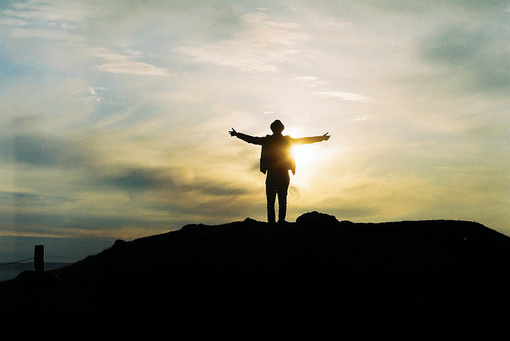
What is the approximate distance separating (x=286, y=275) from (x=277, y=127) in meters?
4.97

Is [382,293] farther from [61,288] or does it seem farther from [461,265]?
[61,288]

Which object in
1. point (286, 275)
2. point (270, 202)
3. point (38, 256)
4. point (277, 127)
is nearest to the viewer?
point (286, 275)

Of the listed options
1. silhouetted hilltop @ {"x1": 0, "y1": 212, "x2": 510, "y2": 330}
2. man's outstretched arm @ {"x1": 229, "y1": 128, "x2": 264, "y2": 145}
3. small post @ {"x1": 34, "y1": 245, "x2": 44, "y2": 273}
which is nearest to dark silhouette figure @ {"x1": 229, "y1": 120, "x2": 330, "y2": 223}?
man's outstretched arm @ {"x1": 229, "y1": 128, "x2": 264, "y2": 145}

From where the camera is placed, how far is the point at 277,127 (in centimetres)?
1667

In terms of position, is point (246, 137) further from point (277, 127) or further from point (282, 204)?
point (282, 204)

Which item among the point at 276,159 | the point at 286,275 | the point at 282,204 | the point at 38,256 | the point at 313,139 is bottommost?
the point at 286,275

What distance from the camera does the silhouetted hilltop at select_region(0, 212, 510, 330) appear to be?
12.6 m

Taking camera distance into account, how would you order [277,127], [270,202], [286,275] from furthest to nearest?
[270,202] → [277,127] → [286,275]

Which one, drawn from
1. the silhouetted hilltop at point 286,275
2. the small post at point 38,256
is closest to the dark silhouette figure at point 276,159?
the silhouetted hilltop at point 286,275

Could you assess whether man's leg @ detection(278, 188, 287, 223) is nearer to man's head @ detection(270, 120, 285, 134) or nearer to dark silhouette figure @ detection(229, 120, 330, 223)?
dark silhouette figure @ detection(229, 120, 330, 223)

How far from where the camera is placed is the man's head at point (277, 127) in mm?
16672

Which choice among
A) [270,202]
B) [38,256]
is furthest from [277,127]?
[38,256]

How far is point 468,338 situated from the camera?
1093 centimetres

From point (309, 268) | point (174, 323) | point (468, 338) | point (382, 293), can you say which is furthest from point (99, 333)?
point (468, 338)
